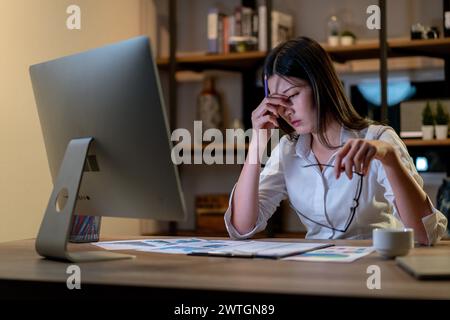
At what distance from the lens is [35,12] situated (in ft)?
10.2

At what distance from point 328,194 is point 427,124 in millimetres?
1685

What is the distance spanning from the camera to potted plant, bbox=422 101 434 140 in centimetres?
340

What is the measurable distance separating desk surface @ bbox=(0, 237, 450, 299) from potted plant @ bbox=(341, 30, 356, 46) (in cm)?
233

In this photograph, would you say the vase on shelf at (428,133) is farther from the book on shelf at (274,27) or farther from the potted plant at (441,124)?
the book on shelf at (274,27)

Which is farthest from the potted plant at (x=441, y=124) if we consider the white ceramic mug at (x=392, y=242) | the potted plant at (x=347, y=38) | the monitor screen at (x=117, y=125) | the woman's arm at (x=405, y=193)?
the monitor screen at (x=117, y=125)

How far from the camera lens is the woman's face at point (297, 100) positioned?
1910mm

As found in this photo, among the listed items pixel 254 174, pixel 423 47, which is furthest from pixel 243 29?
pixel 254 174

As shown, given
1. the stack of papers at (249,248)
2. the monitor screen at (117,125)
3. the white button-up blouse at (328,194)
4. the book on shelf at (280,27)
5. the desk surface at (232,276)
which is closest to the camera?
the desk surface at (232,276)

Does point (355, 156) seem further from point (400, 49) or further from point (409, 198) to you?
point (400, 49)

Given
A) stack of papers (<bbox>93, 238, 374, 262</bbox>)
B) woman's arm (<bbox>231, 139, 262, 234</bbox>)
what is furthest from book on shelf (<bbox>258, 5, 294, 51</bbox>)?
stack of papers (<bbox>93, 238, 374, 262</bbox>)

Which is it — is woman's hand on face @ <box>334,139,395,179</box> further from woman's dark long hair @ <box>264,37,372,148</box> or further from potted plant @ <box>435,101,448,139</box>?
potted plant @ <box>435,101,448,139</box>

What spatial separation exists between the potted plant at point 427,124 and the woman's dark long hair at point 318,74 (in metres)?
1.57
